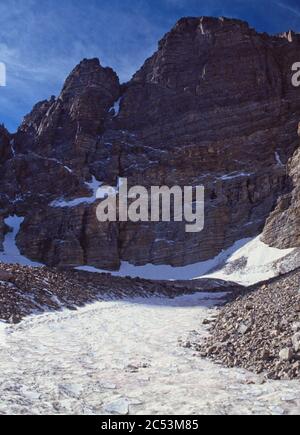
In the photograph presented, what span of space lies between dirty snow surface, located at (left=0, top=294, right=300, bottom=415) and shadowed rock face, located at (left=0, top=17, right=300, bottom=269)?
223 feet

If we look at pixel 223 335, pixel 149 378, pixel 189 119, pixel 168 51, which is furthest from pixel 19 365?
pixel 168 51

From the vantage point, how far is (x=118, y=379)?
24.8 ft

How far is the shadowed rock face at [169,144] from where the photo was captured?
84438mm

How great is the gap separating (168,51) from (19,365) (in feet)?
419

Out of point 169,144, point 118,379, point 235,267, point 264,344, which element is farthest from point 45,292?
point 169,144

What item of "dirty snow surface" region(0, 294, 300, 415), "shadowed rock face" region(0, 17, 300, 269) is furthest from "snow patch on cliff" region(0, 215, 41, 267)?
"dirty snow surface" region(0, 294, 300, 415)

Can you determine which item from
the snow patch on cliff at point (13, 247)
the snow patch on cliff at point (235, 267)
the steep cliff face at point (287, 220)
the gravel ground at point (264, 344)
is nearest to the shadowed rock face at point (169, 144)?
the snow patch on cliff at point (13, 247)

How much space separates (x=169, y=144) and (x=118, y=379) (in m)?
99.8

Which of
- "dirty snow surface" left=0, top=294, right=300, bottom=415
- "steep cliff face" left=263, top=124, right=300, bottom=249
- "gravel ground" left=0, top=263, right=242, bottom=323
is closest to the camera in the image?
"dirty snow surface" left=0, top=294, right=300, bottom=415

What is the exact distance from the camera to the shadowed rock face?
84438 millimetres

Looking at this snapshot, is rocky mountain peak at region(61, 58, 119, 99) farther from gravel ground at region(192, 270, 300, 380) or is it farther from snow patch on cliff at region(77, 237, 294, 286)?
gravel ground at region(192, 270, 300, 380)

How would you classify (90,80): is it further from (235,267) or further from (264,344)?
(264,344)

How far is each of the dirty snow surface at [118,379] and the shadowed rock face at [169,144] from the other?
2678 inches
